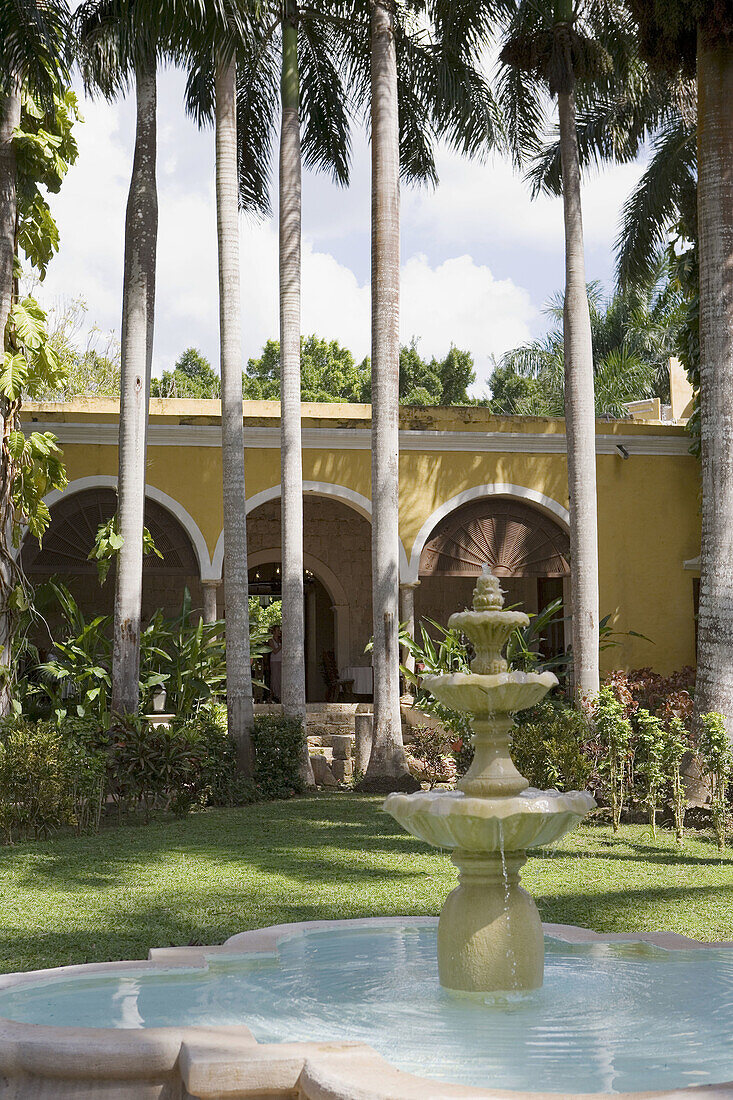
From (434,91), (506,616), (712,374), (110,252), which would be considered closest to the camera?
(506,616)

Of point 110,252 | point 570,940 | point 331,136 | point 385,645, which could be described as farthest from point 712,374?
point 110,252

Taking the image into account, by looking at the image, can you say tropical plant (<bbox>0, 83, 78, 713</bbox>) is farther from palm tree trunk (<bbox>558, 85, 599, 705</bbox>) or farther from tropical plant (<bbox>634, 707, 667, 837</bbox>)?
tropical plant (<bbox>634, 707, 667, 837</bbox>)

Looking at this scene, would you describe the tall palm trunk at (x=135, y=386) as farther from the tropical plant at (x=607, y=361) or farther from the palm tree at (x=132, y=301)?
the tropical plant at (x=607, y=361)

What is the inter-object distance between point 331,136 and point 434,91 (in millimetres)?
1557

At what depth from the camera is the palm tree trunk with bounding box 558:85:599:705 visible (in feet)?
39.7

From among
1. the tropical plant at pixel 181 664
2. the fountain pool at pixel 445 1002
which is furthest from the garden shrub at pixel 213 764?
the fountain pool at pixel 445 1002

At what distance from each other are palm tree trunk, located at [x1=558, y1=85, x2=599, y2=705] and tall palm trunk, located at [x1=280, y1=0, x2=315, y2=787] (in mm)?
3098

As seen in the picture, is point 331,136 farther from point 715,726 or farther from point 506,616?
point 506,616

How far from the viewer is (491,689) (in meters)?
4.32

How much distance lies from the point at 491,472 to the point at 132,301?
6402 mm

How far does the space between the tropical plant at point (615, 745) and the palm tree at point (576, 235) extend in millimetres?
1308

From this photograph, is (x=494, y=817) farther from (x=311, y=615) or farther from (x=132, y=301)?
(x=311, y=615)

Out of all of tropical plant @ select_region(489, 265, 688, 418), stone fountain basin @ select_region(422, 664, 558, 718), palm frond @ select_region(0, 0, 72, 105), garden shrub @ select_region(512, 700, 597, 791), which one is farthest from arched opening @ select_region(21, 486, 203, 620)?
tropical plant @ select_region(489, 265, 688, 418)

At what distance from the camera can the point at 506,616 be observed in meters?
4.43
